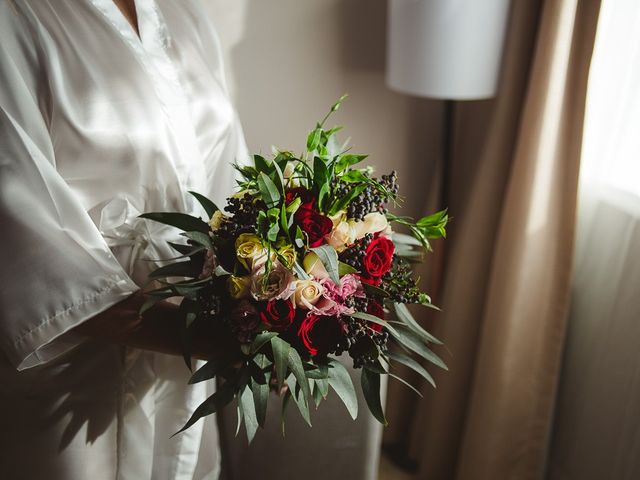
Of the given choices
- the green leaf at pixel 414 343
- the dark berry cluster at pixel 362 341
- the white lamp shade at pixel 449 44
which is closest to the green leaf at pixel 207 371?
the dark berry cluster at pixel 362 341

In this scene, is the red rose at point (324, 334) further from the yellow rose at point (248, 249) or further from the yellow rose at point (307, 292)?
the yellow rose at point (248, 249)

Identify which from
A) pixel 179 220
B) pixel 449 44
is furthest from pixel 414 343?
pixel 449 44

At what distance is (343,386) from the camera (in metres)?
0.96

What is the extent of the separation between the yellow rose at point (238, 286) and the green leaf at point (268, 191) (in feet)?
0.41

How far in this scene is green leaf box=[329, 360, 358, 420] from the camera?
3.10 feet

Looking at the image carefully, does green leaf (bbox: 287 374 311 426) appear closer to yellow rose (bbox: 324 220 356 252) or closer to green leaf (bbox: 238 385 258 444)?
green leaf (bbox: 238 385 258 444)

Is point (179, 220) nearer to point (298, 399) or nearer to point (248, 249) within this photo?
point (248, 249)

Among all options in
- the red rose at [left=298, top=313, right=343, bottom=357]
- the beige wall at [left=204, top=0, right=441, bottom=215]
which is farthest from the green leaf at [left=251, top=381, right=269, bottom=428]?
the beige wall at [left=204, top=0, right=441, bottom=215]

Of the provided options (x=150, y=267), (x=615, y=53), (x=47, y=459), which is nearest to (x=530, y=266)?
(x=615, y=53)

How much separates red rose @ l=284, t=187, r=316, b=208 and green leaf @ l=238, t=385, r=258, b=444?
32 cm

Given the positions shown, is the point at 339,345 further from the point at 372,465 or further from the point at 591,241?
the point at 591,241

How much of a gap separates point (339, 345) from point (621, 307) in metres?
0.90

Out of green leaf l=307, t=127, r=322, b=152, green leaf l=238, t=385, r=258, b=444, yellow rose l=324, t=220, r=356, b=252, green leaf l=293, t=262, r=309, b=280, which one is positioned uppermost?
green leaf l=307, t=127, r=322, b=152

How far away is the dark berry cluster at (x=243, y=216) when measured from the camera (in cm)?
91
